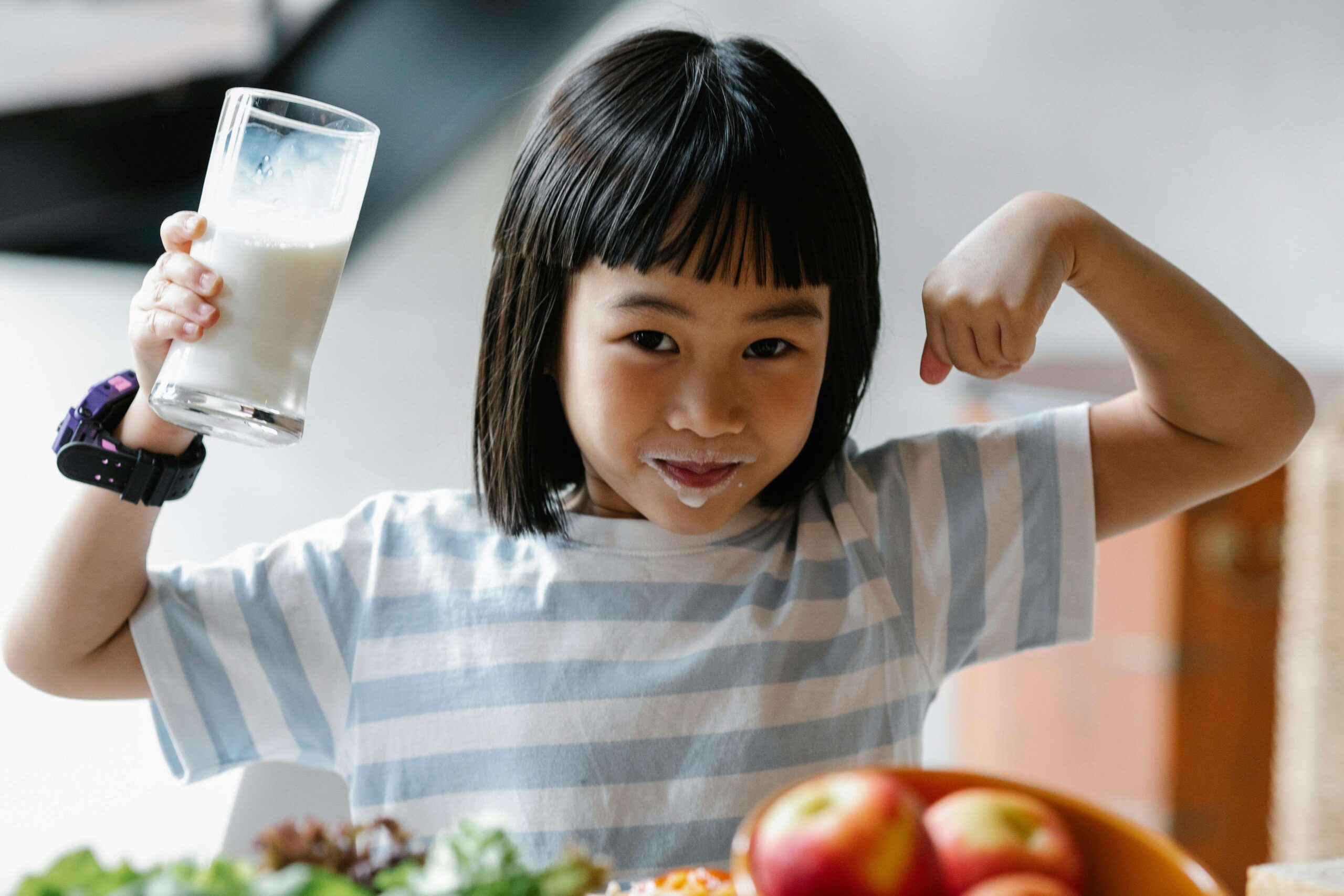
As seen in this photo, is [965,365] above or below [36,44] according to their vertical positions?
below

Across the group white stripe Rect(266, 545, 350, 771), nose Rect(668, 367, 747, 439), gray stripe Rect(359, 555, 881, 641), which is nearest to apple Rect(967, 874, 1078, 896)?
nose Rect(668, 367, 747, 439)

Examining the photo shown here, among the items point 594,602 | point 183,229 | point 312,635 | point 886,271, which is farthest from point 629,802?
point 886,271

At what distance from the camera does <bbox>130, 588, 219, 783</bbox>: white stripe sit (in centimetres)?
82

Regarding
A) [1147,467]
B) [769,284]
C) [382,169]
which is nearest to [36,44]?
[382,169]

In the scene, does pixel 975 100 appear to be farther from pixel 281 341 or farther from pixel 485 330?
pixel 281 341

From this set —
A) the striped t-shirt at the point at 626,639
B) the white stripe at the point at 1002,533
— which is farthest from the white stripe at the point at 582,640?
the white stripe at the point at 1002,533

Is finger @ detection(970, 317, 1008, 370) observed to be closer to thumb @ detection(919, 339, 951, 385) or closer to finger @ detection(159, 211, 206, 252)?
thumb @ detection(919, 339, 951, 385)

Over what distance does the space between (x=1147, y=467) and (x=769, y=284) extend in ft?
1.26

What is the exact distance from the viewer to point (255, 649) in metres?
0.84

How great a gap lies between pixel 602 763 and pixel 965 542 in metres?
0.34

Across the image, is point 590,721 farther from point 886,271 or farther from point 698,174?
point 886,271

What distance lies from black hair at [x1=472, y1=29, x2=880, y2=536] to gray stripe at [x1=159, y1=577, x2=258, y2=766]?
23cm

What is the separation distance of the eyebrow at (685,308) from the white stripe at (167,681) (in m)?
0.40

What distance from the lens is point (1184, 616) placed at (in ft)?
6.18
